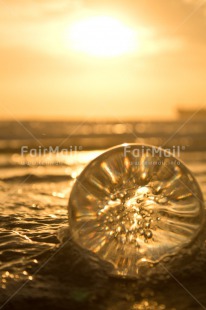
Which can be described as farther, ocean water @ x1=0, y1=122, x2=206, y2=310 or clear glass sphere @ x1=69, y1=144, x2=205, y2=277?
clear glass sphere @ x1=69, y1=144, x2=205, y2=277

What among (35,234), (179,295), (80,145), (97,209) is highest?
(80,145)

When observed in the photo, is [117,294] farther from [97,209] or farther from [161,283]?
[97,209]

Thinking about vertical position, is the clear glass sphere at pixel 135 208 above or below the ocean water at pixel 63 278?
above

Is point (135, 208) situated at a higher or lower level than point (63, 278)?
higher

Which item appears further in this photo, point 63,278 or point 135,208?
point 135,208

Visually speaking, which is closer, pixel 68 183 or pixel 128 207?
pixel 128 207

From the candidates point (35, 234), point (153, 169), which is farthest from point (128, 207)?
point (35, 234)

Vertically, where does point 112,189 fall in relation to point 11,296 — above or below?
above

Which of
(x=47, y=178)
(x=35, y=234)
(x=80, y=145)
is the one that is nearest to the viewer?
(x=35, y=234)
